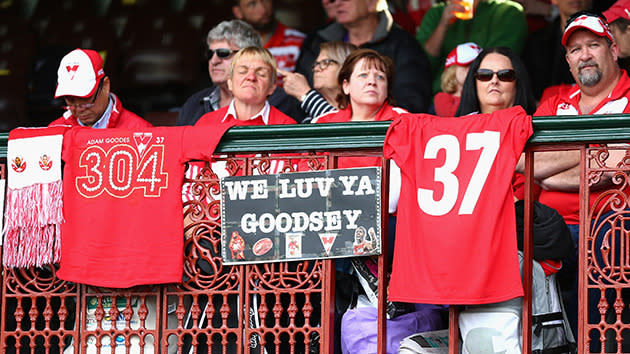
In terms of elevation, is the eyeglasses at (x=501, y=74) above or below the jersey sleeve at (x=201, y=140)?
above

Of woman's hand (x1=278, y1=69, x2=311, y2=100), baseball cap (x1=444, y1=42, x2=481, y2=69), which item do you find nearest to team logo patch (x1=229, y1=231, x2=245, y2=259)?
woman's hand (x1=278, y1=69, x2=311, y2=100)

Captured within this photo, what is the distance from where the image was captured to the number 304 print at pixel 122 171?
6.14 m

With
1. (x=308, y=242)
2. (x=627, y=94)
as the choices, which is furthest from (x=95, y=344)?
(x=627, y=94)

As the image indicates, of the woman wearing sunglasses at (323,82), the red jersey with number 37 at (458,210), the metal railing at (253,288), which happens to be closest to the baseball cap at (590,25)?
the metal railing at (253,288)

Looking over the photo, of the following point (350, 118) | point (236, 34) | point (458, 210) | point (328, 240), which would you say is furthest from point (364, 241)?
point (236, 34)

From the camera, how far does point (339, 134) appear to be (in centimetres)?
→ 593

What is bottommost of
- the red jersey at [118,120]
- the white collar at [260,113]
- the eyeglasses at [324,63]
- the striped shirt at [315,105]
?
the red jersey at [118,120]

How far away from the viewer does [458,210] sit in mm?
5609

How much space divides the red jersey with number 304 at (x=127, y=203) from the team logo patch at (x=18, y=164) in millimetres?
266

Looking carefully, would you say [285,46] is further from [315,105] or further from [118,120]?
[118,120]

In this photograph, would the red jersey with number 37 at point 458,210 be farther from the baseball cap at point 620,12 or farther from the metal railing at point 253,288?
the baseball cap at point 620,12

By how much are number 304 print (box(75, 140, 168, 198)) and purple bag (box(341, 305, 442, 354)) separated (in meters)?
A: 1.28

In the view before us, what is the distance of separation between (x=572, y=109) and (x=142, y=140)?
2.64 m

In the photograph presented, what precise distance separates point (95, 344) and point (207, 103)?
2693 millimetres
